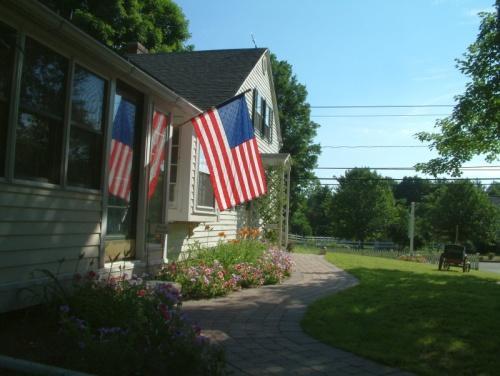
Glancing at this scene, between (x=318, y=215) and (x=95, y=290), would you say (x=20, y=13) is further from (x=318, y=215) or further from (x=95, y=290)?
(x=318, y=215)

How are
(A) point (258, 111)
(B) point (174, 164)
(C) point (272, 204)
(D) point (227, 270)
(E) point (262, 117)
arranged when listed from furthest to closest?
(E) point (262, 117), (A) point (258, 111), (C) point (272, 204), (B) point (174, 164), (D) point (227, 270)

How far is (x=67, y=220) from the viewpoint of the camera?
230 inches

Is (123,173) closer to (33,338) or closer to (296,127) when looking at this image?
(33,338)

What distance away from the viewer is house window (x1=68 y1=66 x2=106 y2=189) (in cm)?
607

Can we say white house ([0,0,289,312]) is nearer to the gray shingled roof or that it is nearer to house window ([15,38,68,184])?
house window ([15,38,68,184])

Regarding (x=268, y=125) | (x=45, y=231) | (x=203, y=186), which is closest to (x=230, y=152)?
(x=203, y=186)

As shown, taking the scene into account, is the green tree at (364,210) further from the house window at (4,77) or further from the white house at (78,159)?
the house window at (4,77)

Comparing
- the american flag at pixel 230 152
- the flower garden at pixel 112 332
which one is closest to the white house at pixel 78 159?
the flower garden at pixel 112 332

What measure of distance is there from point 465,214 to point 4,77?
42.3 m

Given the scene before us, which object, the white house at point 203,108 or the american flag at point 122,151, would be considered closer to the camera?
the american flag at point 122,151

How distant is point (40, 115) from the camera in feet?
17.9

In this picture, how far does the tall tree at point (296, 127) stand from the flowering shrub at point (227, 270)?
24156 mm

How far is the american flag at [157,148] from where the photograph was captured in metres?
8.13

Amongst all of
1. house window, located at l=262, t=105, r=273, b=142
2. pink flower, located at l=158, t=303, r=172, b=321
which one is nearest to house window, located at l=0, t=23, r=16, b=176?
pink flower, located at l=158, t=303, r=172, b=321
